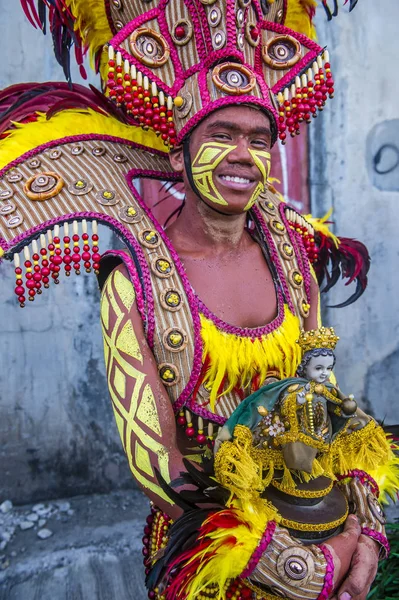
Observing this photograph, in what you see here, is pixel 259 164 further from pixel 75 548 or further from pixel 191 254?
pixel 75 548

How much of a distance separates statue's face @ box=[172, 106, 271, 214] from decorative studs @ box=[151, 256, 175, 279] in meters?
0.19

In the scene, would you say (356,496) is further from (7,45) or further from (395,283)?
(7,45)

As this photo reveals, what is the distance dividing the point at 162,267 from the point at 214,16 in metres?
0.64

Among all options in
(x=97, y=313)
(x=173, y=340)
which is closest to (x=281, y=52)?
(x=173, y=340)

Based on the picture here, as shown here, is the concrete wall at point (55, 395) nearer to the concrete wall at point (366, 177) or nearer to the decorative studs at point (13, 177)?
the concrete wall at point (366, 177)

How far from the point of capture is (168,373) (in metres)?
1.53

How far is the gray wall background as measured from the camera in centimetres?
342

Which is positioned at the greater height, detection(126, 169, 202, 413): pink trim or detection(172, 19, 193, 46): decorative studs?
detection(172, 19, 193, 46): decorative studs

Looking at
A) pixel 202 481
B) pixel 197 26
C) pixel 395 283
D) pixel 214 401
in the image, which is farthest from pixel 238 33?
pixel 395 283

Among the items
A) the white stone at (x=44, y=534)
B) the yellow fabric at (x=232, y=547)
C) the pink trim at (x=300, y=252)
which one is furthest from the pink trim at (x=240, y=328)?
the white stone at (x=44, y=534)

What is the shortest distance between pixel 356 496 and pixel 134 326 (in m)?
0.70

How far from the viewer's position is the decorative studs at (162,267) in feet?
5.16

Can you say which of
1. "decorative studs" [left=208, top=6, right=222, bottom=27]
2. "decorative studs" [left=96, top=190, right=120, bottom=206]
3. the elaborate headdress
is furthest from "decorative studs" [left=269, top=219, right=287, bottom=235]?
"decorative studs" [left=208, top=6, right=222, bottom=27]

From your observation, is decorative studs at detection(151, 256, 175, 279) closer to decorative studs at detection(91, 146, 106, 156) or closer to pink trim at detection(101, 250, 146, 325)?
pink trim at detection(101, 250, 146, 325)
